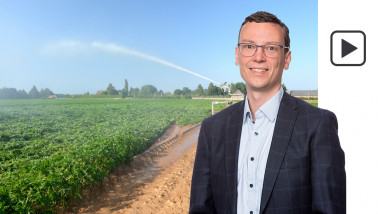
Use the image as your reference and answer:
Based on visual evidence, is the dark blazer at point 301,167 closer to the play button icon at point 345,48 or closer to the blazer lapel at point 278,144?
the blazer lapel at point 278,144

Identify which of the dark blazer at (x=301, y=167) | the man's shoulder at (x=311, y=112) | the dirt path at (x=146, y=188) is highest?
the man's shoulder at (x=311, y=112)

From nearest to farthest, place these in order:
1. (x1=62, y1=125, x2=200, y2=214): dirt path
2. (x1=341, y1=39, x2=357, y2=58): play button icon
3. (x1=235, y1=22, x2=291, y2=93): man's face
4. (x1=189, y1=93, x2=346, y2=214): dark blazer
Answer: (x1=189, y1=93, x2=346, y2=214): dark blazer
(x1=235, y1=22, x2=291, y2=93): man's face
(x1=341, y1=39, x2=357, y2=58): play button icon
(x1=62, y1=125, x2=200, y2=214): dirt path

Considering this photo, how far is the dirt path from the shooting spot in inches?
218

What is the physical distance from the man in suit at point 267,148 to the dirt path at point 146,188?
4.26 metres

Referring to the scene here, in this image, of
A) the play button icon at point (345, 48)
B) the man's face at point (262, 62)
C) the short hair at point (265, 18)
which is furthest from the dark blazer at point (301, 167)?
the play button icon at point (345, 48)

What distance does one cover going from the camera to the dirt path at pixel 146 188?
5.53 meters

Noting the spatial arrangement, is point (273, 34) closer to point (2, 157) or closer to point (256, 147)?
point (256, 147)

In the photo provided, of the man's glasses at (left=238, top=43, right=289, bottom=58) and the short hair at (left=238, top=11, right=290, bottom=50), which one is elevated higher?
the short hair at (left=238, top=11, right=290, bottom=50)

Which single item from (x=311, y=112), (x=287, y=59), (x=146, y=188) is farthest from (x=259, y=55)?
(x=146, y=188)

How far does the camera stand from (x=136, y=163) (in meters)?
9.17

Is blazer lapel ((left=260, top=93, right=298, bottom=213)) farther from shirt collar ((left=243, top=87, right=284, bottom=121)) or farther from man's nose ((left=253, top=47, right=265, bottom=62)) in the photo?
man's nose ((left=253, top=47, right=265, bottom=62))

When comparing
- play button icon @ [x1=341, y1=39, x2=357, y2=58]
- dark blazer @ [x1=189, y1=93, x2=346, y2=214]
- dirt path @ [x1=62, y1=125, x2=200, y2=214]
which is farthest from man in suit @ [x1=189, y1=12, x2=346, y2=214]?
dirt path @ [x1=62, y1=125, x2=200, y2=214]

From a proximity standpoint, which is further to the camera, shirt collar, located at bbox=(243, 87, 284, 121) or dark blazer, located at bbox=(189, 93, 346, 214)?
shirt collar, located at bbox=(243, 87, 284, 121)

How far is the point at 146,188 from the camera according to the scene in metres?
6.88
